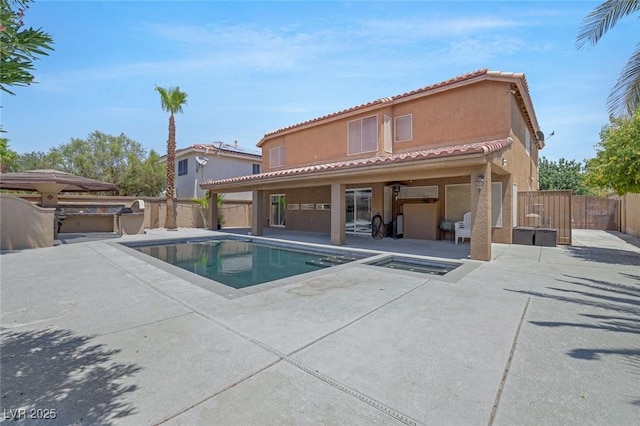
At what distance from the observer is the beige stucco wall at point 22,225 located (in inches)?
477

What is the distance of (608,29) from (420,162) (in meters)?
5.41

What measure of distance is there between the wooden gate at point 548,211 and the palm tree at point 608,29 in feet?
19.7

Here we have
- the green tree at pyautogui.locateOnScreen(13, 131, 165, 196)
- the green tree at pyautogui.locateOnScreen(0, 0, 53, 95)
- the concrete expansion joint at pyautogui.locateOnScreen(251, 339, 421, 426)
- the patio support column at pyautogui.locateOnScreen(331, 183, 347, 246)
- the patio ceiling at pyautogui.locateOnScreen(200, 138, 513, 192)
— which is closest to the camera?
the green tree at pyautogui.locateOnScreen(0, 0, 53, 95)

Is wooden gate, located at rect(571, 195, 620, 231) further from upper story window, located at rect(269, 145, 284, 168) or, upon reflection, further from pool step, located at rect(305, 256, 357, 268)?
upper story window, located at rect(269, 145, 284, 168)

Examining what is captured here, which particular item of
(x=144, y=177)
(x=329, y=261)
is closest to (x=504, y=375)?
(x=329, y=261)

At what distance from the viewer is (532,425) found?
8.11ft

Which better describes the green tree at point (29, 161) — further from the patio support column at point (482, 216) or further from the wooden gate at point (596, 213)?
the wooden gate at point (596, 213)

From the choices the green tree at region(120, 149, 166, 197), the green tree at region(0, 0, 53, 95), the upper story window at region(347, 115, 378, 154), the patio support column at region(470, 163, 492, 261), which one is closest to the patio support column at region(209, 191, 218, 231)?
the upper story window at region(347, 115, 378, 154)

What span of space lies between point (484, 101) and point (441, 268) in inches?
298

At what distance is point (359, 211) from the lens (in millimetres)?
17766

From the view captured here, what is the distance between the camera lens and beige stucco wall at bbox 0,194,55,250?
39.8 feet

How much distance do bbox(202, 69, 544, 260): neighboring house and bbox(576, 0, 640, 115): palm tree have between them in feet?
9.64

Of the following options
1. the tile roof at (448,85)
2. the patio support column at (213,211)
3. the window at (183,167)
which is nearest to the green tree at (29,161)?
the window at (183,167)

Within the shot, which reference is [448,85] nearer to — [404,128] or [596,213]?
[404,128]
